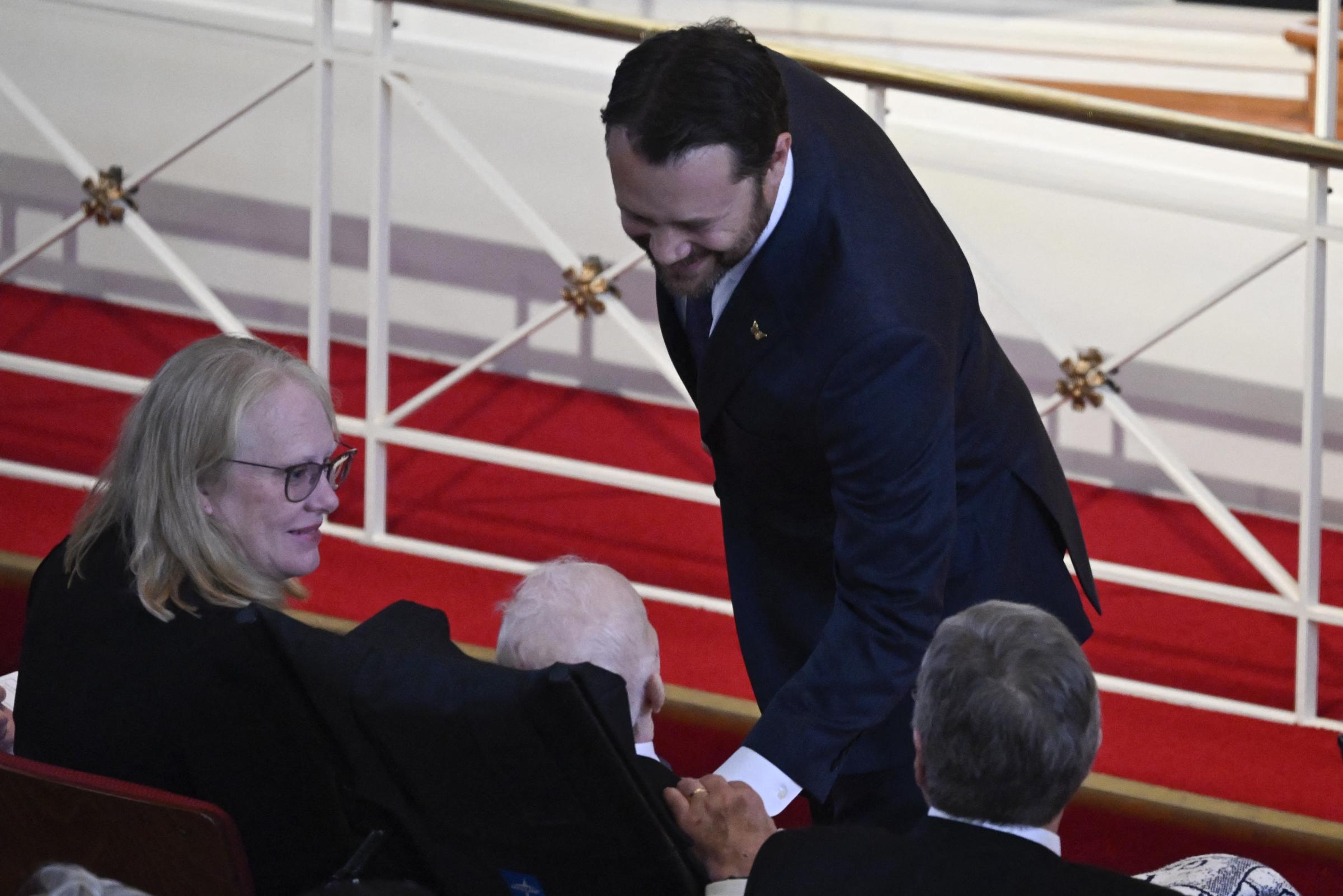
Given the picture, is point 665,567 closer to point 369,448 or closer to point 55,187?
point 369,448

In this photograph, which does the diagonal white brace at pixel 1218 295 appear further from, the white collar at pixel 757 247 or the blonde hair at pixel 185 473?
the blonde hair at pixel 185 473

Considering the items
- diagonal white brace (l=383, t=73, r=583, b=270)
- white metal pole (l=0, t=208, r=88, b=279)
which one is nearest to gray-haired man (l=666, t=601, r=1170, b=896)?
diagonal white brace (l=383, t=73, r=583, b=270)

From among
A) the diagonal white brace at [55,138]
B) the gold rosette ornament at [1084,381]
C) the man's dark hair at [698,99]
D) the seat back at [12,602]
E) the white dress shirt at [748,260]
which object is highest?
the diagonal white brace at [55,138]

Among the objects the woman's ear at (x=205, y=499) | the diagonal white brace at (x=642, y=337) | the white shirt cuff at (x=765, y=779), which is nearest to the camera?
the white shirt cuff at (x=765, y=779)

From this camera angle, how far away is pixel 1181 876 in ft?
6.09

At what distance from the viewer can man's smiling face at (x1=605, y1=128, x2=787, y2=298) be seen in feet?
4.83

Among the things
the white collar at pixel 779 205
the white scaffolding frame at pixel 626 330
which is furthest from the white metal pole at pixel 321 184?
the white collar at pixel 779 205

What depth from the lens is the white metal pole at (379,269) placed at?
10.4 ft

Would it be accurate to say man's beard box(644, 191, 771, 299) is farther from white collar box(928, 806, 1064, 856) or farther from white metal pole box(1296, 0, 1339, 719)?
white metal pole box(1296, 0, 1339, 719)

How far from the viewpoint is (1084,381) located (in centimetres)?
317

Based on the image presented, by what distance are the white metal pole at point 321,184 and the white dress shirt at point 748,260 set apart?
5.39 ft

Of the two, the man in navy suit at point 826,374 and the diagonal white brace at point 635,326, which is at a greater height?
the diagonal white brace at point 635,326

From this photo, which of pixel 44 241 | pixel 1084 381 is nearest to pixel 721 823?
pixel 1084 381

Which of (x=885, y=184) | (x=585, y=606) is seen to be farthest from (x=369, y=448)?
(x=885, y=184)
